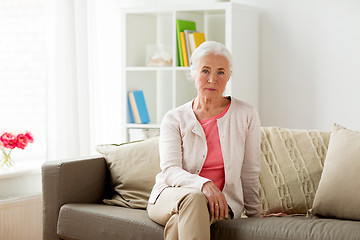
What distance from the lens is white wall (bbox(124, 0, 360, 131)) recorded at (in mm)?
3627

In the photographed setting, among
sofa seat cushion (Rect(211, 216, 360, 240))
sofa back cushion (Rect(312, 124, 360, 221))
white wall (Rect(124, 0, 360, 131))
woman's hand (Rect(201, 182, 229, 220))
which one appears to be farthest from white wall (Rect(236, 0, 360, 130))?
woman's hand (Rect(201, 182, 229, 220))

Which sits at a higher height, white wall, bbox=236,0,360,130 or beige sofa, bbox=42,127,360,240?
white wall, bbox=236,0,360,130

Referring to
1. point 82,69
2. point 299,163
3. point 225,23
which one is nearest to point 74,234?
point 299,163

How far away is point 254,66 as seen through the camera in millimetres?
3934

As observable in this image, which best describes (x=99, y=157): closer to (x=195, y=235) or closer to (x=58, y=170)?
(x=58, y=170)

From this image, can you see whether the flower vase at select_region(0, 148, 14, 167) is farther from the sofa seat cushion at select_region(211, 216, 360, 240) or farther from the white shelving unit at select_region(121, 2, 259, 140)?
the sofa seat cushion at select_region(211, 216, 360, 240)

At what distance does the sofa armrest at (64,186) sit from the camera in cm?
306

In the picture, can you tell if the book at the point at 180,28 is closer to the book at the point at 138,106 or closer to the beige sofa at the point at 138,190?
the book at the point at 138,106

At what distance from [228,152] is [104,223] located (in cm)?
71

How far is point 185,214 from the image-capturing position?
2.36 m

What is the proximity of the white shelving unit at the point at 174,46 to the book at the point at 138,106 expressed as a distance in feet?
0.16

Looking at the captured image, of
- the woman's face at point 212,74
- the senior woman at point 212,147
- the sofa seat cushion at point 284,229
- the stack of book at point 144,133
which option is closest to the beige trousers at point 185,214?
the senior woman at point 212,147

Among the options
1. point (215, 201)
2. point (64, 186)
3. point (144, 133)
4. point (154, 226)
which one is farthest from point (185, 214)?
point (144, 133)

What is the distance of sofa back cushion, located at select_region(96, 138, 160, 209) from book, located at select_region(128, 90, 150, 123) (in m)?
0.76
